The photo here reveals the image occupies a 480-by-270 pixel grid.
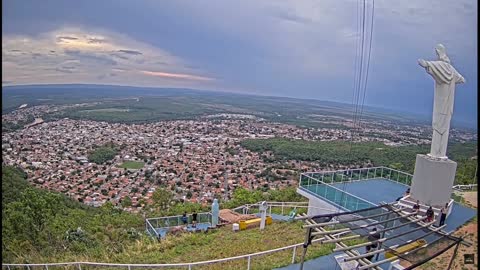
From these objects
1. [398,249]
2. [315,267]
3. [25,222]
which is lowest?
[25,222]

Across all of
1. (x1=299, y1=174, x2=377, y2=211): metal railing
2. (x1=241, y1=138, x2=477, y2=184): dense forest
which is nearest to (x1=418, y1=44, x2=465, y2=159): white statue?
(x1=299, y1=174, x2=377, y2=211): metal railing

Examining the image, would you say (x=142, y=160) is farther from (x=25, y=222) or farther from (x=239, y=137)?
(x=25, y=222)

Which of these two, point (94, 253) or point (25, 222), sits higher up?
point (94, 253)

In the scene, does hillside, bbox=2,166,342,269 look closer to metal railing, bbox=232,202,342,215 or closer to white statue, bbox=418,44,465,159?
metal railing, bbox=232,202,342,215

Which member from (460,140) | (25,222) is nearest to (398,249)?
(25,222)

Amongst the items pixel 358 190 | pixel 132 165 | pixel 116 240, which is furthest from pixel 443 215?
pixel 132 165

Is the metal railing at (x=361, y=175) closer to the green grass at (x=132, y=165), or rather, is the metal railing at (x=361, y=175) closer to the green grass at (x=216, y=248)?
the green grass at (x=216, y=248)

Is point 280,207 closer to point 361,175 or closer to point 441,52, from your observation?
point 361,175
